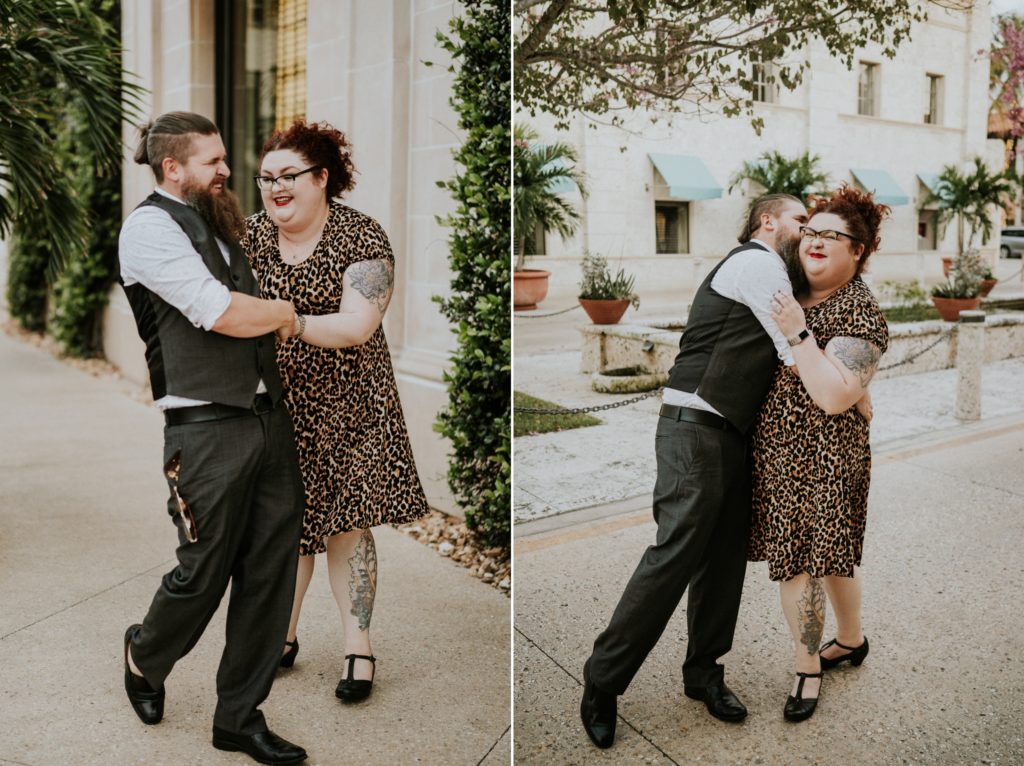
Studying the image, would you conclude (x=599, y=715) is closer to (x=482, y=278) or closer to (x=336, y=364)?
(x=336, y=364)

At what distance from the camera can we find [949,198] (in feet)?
7.64

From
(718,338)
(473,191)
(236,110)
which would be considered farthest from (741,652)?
(236,110)

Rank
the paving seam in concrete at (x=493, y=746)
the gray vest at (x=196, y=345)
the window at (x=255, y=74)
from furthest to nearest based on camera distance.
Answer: the window at (x=255, y=74), the paving seam in concrete at (x=493, y=746), the gray vest at (x=196, y=345)

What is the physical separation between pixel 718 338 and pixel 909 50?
0.86 meters

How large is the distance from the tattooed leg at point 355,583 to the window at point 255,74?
3.60 metres

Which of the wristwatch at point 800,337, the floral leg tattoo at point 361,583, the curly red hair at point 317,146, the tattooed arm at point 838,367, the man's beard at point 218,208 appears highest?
the curly red hair at point 317,146

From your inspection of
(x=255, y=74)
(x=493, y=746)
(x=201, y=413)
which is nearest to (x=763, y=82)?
(x=201, y=413)

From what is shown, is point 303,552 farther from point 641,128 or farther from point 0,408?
point 0,408

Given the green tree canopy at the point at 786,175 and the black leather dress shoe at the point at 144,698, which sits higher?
the green tree canopy at the point at 786,175

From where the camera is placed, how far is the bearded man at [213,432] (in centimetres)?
239

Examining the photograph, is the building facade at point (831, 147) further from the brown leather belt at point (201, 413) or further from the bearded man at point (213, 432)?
the brown leather belt at point (201, 413)

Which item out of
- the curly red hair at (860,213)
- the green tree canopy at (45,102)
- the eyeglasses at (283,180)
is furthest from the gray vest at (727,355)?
the green tree canopy at (45,102)

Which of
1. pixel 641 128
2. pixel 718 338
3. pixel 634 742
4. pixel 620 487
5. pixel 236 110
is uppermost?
pixel 236 110

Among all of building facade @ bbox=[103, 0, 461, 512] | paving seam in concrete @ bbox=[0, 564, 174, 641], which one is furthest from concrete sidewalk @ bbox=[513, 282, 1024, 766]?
building facade @ bbox=[103, 0, 461, 512]
